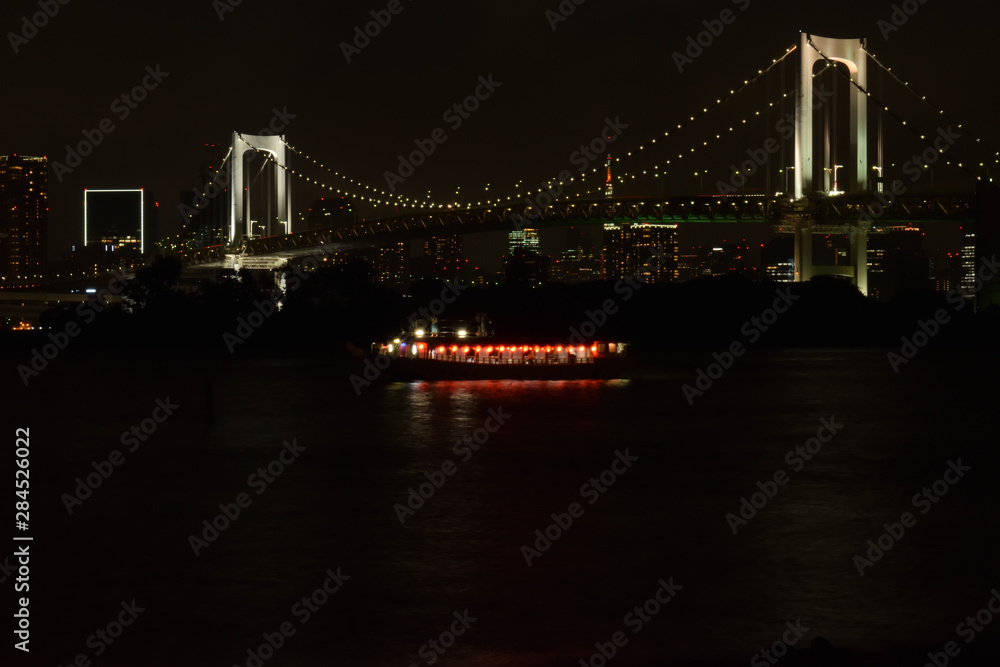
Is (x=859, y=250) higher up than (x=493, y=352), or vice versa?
(x=859, y=250)

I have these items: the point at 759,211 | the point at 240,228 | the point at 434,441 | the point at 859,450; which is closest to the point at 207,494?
the point at 434,441

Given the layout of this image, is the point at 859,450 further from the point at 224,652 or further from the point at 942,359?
the point at 942,359

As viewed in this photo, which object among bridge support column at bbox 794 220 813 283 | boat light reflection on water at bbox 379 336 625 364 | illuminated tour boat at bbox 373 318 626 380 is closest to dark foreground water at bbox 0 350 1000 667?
illuminated tour boat at bbox 373 318 626 380

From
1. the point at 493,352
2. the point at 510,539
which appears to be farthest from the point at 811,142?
the point at 510,539

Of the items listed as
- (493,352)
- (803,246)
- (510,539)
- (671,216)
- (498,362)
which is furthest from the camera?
(671,216)

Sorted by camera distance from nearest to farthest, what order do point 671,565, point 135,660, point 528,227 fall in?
point 135,660
point 671,565
point 528,227

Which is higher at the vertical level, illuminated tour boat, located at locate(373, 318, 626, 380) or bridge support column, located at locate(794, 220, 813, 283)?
bridge support column, located at locate(794, 220, 813, 283)

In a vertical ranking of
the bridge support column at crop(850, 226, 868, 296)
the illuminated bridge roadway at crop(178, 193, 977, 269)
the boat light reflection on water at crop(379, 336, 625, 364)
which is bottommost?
the boat light reflection on water at crop(379, 336, 625, 364)

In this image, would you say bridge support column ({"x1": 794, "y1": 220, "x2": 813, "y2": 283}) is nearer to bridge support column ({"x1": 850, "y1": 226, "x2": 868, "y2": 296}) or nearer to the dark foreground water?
bridge support column ({"x1": 850, "y1": 226, "x2": 868, "y2": 296})

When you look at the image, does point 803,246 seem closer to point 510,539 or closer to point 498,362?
point 498,362
